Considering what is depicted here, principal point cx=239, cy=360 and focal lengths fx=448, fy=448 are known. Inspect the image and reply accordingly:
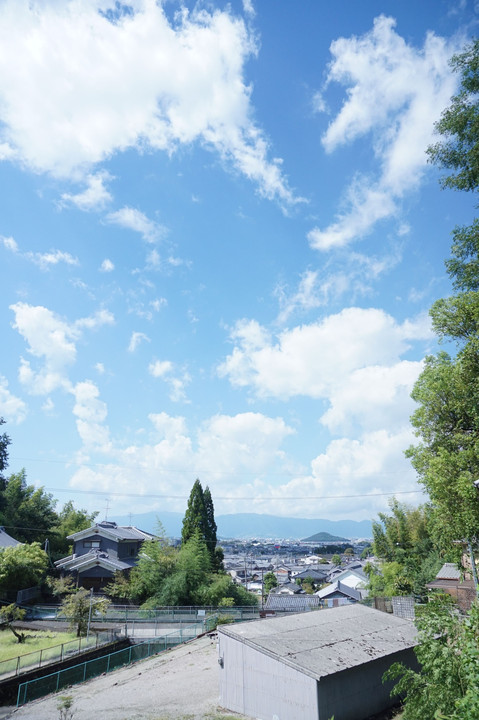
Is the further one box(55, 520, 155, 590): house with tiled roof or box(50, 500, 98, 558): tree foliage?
box(50, 500, 98, 558): tree foliage

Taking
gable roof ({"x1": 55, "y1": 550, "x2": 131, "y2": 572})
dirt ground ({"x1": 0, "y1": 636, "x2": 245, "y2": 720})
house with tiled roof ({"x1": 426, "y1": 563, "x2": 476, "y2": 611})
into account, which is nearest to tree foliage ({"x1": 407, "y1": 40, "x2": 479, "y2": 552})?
dirt ground ({"x1": 0, "y1": 636, "x2": 245, "y2": 720})

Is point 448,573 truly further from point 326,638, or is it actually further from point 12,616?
point 12,616

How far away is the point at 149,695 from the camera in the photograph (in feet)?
60.4

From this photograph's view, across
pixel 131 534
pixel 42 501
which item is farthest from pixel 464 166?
pixel 42 501

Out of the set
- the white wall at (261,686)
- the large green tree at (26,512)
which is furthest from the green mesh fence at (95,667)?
the large green tree at (26,512)

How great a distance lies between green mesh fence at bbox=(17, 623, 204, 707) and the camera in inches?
736

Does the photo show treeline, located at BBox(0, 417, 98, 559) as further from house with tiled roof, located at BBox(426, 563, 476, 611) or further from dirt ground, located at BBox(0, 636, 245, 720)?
house with tiled roof, located at BBox(426, 563, 476, 611)

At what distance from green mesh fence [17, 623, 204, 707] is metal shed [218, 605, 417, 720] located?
804cm

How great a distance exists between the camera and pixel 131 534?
48594 millimetres

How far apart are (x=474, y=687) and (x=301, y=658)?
13407mm

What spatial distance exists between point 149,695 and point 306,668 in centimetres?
759

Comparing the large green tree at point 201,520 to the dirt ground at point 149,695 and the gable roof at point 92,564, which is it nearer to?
the gable roof at point 92,564

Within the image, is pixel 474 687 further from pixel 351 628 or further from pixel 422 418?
pixel 351 628

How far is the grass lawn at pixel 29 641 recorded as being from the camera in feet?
74.3
